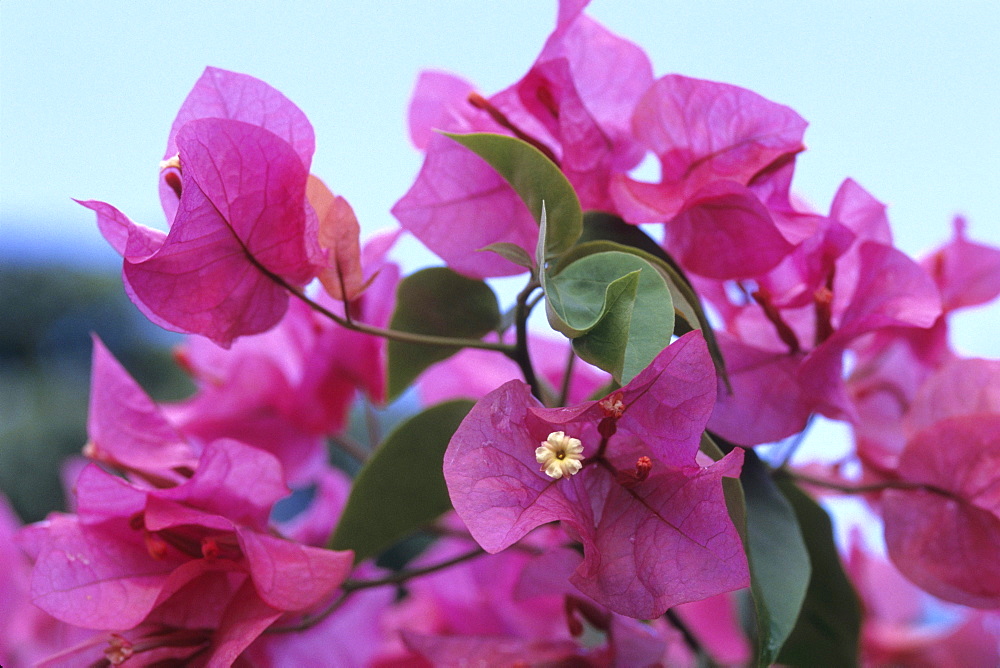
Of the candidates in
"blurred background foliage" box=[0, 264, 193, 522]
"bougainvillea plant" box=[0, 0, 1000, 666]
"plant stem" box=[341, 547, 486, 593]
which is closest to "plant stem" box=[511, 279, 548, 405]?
"bougainvillea plant" box=[0, 0, 1000, 666]

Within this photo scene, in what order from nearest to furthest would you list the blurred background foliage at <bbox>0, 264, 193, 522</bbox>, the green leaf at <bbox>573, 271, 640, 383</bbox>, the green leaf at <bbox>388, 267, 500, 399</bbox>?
1. the green leaf at <bbox>573, 271, 640, 383</bbox>
2. the green leaf at <bbox>388, 267, 500, 399</bbox>
3. the blurred background foliage at <bbox>0, 264, 193, 522</bbox>

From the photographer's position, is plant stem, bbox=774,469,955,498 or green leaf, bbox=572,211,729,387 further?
plant stem, bbox=774,469,955,498

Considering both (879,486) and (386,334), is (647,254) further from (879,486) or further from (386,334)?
(879,486)

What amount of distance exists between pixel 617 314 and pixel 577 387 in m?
0.28

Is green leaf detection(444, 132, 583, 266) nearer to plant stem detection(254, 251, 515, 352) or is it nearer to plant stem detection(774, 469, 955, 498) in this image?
plant stem detection(254, 251, 515, 352)

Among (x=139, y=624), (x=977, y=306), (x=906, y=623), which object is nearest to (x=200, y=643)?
(x=139, y=624)

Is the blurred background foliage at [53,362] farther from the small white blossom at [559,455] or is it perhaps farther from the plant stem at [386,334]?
the small white blossom at [559,455]

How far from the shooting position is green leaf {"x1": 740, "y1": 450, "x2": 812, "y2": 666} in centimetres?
35

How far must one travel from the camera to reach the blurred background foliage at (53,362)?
280 centimetres

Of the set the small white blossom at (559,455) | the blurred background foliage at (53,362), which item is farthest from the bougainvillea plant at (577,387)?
the blurred background foliage at (53,362)

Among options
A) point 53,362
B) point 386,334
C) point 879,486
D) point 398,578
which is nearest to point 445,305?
point 386,334

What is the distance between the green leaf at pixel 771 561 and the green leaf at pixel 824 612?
0.09 m

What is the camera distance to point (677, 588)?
0.32 meters

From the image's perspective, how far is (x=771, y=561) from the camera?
14.8 inches
